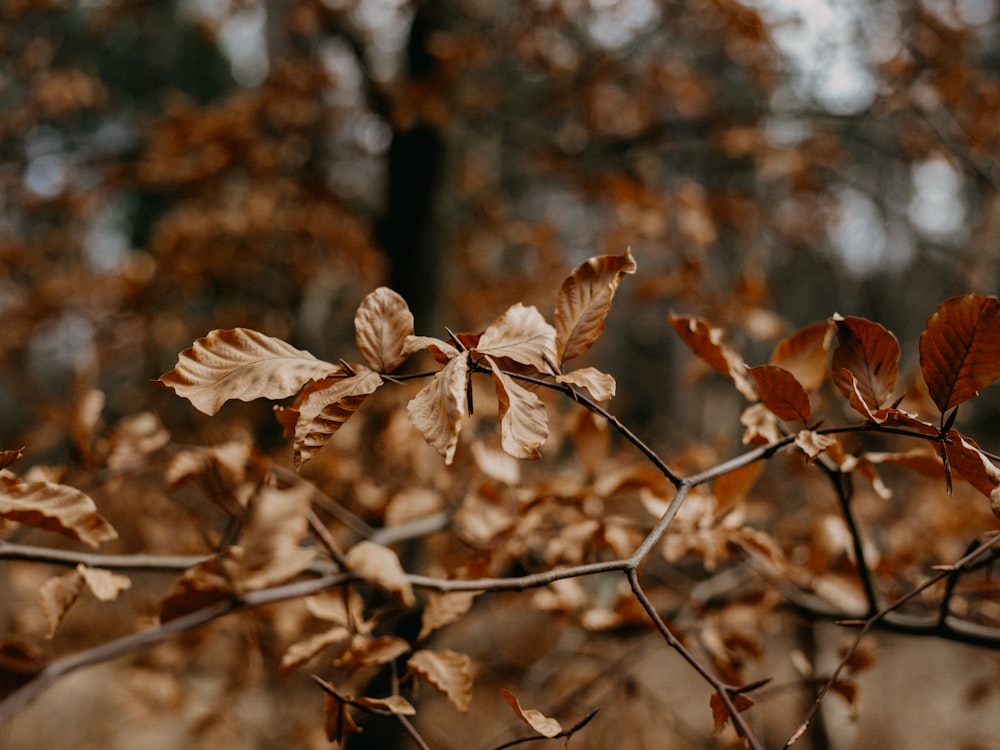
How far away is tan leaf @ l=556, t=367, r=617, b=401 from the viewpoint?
622mm

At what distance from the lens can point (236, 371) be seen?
0.60 metres

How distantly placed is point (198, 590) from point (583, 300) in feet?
1.45

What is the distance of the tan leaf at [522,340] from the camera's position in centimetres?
62

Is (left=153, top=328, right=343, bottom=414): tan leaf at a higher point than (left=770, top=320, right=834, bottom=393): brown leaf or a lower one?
higher

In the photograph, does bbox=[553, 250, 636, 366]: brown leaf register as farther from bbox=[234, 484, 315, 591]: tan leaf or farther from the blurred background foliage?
the blurred background foliage

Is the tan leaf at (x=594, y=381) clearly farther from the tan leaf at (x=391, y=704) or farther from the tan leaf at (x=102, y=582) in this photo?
the tan leaf at (x=102, y=582)

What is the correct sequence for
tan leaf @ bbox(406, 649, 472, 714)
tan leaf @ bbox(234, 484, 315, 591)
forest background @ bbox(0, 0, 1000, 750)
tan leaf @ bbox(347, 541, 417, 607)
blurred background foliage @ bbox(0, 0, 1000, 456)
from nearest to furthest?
tan leaf @ bbox(234, 484, 315, 591) < tan leaf @ bbox(347, 541, 417, 607) < tan leaf @ bbox(406, 649, 472, 714) < forest background @ bbox(0, 0, 1000, 750) < blurred background foliage @ bbox(0, 0, 1000, 456)

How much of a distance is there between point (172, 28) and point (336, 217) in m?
9.47

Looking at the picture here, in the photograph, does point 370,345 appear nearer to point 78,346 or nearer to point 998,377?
point 998,377

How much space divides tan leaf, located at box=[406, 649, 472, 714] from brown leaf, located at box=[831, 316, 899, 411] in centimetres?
52

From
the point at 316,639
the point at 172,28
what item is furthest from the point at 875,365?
the point at 172,28

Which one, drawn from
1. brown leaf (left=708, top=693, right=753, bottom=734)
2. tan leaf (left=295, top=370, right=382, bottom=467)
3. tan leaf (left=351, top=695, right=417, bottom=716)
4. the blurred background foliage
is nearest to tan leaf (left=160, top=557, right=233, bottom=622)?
tan leaf (left=295, top=370, right=382, bottom=467)

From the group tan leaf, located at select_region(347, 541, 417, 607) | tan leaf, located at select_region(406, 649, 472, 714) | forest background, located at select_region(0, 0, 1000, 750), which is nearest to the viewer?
tan leaf, located at select_region(347, 541, 417, 607)

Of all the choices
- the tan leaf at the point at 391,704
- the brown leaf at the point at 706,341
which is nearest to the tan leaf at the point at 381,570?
the tan leaf at the point at 391,704
